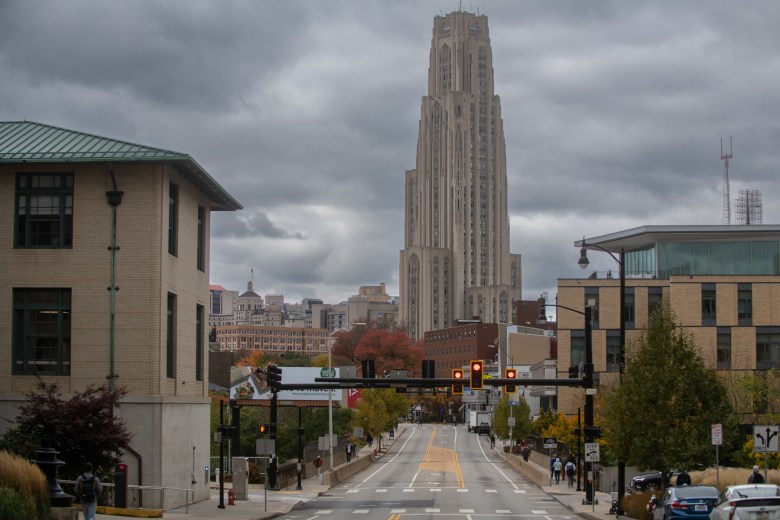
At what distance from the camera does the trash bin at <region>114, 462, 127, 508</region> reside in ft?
119

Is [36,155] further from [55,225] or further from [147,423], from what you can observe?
[147,423]

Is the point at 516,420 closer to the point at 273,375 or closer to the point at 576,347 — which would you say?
the point at 576,347

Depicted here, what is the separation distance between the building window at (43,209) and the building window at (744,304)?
Answer: 56659 millimetres

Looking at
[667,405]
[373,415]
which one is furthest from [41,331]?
[373,415]

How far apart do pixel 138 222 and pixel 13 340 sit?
19.8 ft

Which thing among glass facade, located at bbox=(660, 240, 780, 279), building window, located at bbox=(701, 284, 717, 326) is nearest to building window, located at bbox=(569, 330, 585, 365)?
glass facade, located at bbox=(660, 240, 780, 279)

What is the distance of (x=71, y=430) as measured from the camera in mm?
34156

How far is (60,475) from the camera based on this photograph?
34.8 metres

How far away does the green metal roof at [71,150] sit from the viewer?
39.5 metres

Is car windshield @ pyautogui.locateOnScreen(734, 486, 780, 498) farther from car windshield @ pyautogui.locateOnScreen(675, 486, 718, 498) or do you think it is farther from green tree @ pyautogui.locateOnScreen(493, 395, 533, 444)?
green tree @ pyautogui.locateOnScreen(493, 395, 533, 444)

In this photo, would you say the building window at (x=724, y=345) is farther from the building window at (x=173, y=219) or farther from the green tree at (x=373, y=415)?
the building window at (x=173, y=219)

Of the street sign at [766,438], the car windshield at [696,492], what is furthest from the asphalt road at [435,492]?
the street sign at [766,438]

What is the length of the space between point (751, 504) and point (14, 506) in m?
15.8

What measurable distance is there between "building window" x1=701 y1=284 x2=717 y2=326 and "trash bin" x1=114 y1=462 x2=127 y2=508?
5644cm
